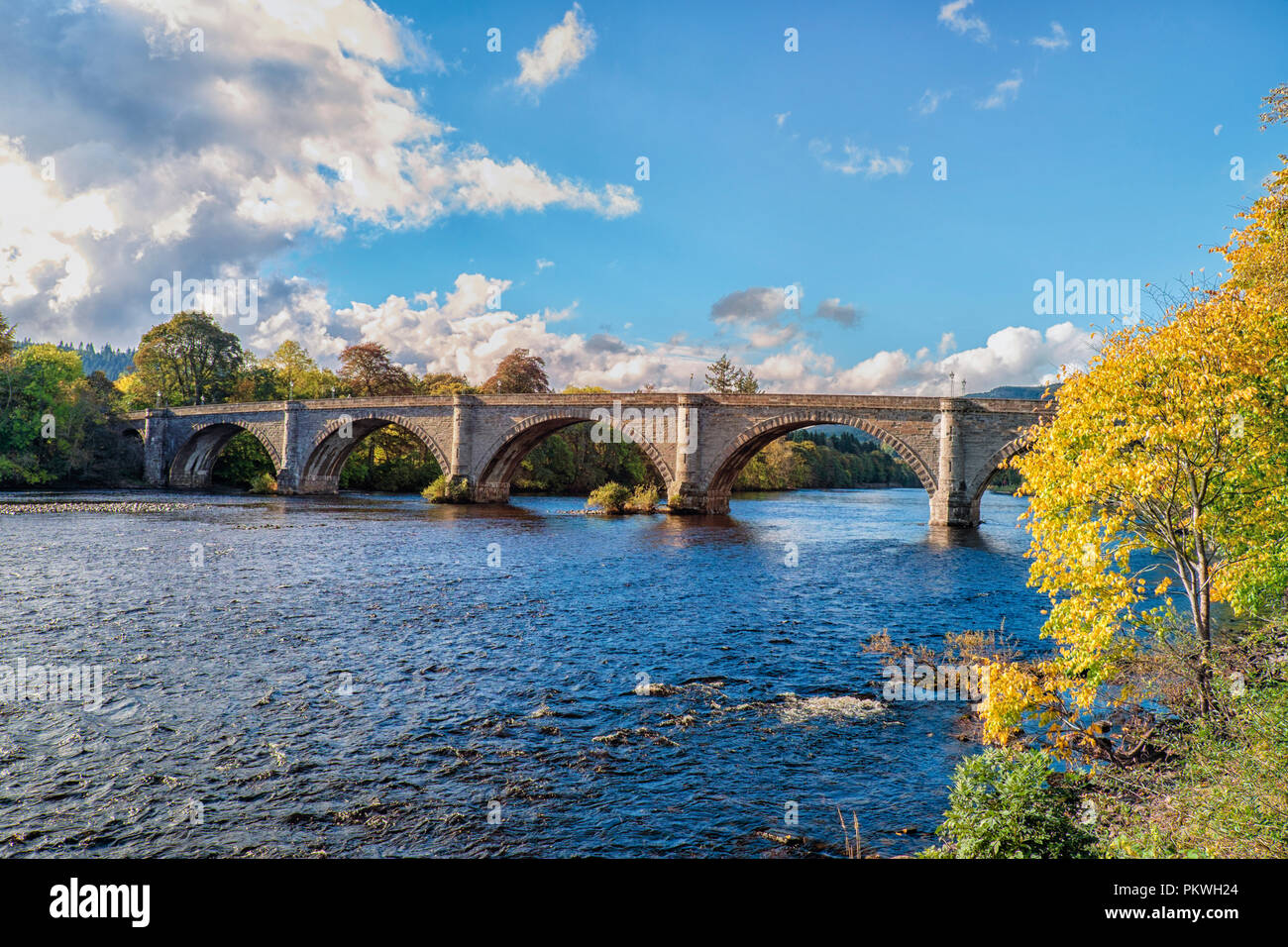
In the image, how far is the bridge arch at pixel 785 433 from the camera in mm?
42812

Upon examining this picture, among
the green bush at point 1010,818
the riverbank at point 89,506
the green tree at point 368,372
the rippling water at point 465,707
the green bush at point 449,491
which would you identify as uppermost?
the green tree at point 368,372

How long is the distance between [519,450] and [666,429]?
16.0 meters

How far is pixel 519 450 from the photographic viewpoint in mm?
59156

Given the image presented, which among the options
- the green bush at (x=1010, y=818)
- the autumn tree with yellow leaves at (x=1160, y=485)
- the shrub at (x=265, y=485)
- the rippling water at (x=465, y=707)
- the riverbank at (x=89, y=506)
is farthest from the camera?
the shrub at (x=265, y=485)

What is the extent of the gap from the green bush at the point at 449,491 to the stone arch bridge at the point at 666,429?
1.49ft

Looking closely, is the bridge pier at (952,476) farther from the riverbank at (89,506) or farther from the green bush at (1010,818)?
the riverbank at (89,506)

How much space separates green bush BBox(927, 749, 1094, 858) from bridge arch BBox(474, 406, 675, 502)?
4272 cm

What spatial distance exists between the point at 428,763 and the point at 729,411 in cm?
3999

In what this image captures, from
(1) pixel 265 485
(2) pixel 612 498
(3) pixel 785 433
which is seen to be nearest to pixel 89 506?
(1) pixel 265 485

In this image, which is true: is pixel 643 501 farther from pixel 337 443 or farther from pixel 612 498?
pixel 337 443

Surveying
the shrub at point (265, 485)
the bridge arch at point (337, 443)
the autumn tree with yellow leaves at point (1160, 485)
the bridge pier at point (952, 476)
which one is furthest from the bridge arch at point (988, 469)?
the shrub at point (265, 485)
